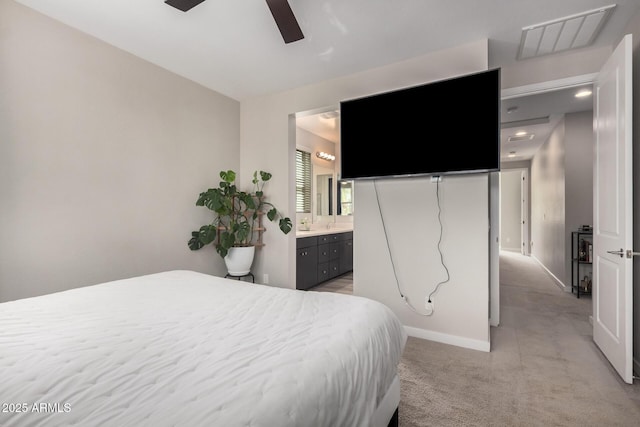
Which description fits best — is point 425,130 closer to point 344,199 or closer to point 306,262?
point 306,262

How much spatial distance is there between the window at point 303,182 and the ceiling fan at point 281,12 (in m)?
Result: 3.31

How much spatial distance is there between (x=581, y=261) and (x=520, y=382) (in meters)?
3.09

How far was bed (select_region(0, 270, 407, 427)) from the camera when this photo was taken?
73cm

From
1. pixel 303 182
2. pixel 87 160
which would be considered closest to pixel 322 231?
pixel 303 182

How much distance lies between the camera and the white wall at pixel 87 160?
2129mm

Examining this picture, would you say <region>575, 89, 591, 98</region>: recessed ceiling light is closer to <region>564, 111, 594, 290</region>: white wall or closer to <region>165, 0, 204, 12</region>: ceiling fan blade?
<region>564, 111, 594, 290</region>: white wall

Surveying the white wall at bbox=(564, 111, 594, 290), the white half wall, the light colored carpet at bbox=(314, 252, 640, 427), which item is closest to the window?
the white half wall

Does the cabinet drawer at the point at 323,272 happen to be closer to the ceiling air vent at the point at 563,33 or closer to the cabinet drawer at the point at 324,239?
the cabinet drawer at the point at 324,239

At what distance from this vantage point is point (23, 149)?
215 centimetres

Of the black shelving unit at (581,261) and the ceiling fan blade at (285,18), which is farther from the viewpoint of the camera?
the black shelving unit at (581,261)

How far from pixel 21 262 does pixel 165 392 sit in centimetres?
219

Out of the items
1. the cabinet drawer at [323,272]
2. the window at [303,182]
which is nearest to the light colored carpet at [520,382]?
the cabinet drawer at [323,272]

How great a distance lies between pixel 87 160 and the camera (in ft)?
8.20

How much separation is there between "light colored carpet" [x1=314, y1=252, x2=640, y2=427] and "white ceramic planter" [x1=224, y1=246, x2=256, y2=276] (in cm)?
195
